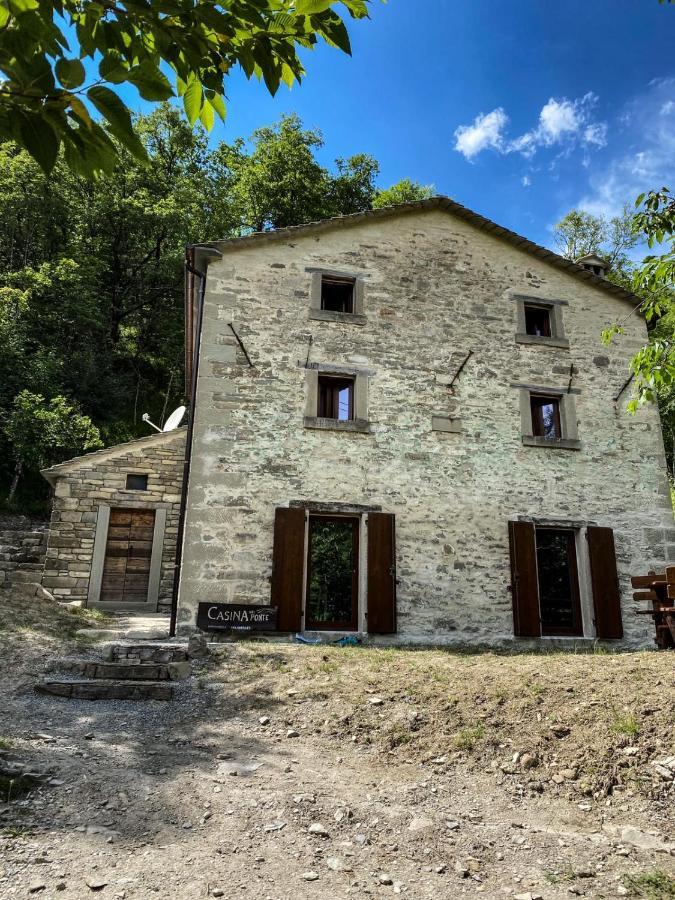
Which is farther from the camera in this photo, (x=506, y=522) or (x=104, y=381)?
(x=104, y=381)

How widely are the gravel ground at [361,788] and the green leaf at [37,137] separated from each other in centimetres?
276

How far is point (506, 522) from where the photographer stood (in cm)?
975

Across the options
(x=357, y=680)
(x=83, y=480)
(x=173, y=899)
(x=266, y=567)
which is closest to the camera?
(x=173, y=899)

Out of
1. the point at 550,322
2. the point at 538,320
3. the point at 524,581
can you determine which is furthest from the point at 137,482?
the point at 550,322

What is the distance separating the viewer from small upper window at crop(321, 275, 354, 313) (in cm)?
1079

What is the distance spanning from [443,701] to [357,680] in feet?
3.90

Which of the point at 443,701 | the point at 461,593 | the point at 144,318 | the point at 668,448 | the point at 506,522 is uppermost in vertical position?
the point at 144,318

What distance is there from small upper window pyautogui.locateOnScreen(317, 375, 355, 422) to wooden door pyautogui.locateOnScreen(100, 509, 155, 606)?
4.70 m

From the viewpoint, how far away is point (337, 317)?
10.3 metres

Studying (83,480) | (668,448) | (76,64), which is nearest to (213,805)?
(76,64)

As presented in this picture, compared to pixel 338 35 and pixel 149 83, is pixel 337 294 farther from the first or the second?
pixel 149 83

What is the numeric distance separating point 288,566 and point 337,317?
4.46 meters

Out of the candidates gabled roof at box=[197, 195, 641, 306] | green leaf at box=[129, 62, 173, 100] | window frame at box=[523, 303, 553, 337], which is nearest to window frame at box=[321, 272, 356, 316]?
gabled roof at box=[197, 195, 641, 306]

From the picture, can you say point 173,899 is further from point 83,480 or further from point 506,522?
point 83,480
